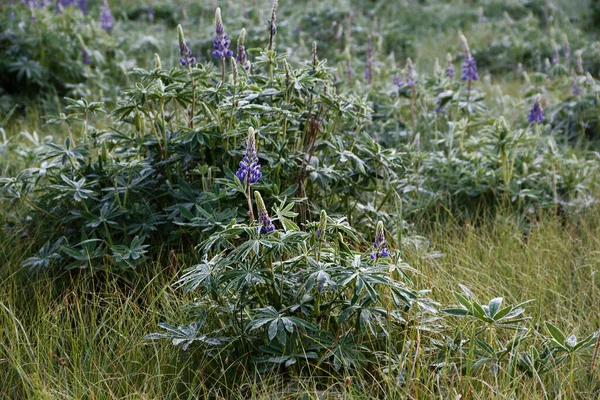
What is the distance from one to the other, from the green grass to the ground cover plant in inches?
0.5

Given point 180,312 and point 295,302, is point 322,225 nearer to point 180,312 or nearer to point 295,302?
point 295,302

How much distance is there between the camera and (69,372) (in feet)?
7.86

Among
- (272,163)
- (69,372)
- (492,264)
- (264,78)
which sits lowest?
(492,264)

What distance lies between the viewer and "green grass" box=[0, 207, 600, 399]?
2270 millimetres

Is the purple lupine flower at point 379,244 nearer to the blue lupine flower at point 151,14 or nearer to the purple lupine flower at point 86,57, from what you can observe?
the purple lupine flower at point 86,57

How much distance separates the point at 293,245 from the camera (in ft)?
7.72

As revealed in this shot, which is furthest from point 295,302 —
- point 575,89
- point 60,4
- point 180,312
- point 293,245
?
point 60,4

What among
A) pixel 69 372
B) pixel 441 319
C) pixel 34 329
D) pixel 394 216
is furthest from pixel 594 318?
pixel 34 329

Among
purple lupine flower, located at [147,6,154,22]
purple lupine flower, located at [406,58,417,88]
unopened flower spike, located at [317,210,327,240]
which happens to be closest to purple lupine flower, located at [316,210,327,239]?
unopened flower spike, located at [317,210,327,240]

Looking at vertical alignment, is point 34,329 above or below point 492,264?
above

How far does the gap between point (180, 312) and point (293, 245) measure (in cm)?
59

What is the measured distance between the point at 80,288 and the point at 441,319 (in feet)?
5.06

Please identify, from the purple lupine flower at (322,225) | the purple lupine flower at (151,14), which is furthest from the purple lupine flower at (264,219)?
the purple lupine flower at (151,14)

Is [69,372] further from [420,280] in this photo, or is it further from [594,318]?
[594,318]
